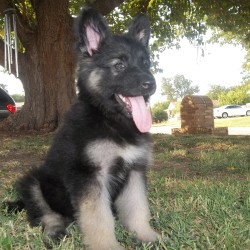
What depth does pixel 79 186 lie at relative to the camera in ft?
10.2

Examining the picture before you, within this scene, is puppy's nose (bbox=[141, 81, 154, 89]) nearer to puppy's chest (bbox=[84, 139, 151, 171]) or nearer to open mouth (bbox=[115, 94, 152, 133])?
open mouth (bbox=[115, 94, 152, 133])

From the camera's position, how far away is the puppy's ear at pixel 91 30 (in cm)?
370

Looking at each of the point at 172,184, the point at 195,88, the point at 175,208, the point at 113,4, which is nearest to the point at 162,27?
the point at 113,4

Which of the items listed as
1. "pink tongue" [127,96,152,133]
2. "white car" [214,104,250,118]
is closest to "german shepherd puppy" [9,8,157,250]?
"pink tongue" [127,96,152,133]

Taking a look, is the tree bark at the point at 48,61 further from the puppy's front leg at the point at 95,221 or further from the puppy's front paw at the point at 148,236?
the puppy's front leg at the point at 95,221

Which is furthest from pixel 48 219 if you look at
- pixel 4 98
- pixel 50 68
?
pixel 4 98

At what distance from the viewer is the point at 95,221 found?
3104 mm

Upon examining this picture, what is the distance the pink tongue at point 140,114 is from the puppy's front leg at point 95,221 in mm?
774

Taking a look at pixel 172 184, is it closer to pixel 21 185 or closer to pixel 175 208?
pixel 175 208

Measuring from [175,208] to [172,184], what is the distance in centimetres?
129

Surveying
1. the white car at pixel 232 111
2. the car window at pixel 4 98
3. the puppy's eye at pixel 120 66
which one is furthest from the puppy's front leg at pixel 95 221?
the white car at pixel 232 111

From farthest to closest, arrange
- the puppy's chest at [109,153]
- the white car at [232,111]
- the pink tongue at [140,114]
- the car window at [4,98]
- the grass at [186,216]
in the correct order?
the white car at [232,111] → the car window at [4,98] → the pink tongue at [140,114] → the puppy's chest at [109,153] → the grass at [186,216]

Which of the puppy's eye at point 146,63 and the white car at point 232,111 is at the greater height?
the puppy's eye at point 146,63

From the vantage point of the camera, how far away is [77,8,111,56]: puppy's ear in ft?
12.1
